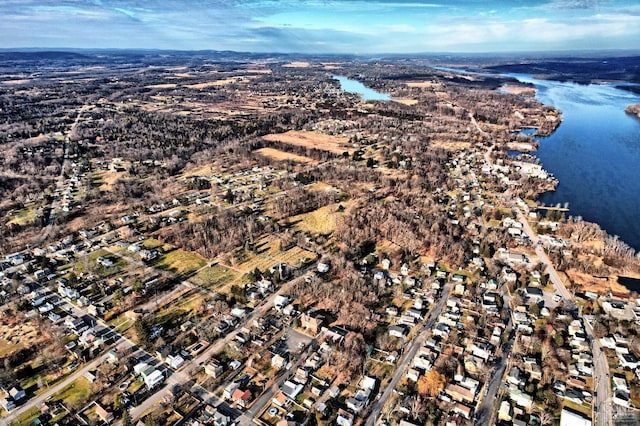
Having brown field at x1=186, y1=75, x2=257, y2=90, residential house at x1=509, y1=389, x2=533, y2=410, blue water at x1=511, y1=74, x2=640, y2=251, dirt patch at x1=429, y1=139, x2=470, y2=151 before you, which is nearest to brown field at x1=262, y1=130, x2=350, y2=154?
dirt patch at x1=429, y1=139, x2=470, y2=151

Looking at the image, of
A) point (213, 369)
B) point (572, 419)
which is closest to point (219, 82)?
point (213, 369)

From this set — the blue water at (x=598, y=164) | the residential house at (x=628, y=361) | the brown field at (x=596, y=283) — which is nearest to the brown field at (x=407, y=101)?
the blue water at (x=598, y=164)

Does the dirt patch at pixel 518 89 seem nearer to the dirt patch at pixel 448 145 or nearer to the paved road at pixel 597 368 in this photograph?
the dirt patch at pixel 448 145

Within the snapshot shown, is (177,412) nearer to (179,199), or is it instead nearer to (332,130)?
(179,199)

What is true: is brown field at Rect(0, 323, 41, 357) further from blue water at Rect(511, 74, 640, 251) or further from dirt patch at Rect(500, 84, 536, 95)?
dirt patch at Rect(500, 84, 536, 95)

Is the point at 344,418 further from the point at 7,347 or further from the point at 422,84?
the point at 422,84

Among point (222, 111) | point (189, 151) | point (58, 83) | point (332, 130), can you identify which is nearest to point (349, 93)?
point (222, 111)
